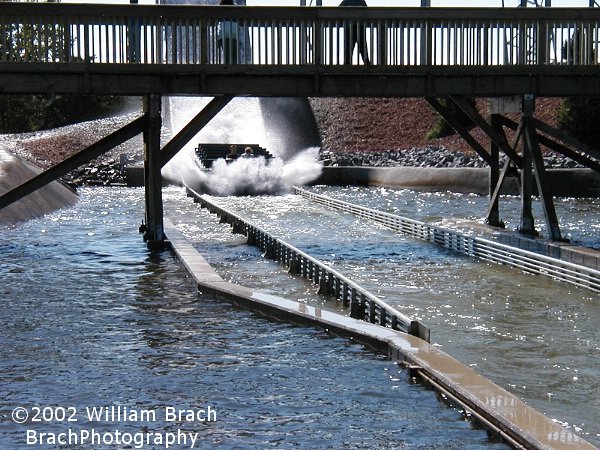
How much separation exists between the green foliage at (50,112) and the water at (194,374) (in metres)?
61.3

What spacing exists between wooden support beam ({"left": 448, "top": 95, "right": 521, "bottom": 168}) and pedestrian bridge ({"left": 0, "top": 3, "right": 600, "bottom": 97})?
32 centimetres

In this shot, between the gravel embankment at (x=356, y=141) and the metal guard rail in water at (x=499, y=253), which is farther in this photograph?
the gravel embankment at (x=356, y=141)

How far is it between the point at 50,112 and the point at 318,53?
58.6 m

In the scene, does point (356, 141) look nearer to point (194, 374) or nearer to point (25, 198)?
point (25, 198)

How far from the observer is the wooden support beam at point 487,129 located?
2305 cm

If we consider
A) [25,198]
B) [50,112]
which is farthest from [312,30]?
[50,112]

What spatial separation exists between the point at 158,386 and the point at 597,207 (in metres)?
26.9

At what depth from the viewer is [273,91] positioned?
22859 mm

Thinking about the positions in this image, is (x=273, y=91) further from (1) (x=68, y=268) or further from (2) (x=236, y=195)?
(2) (x=236, y=195)

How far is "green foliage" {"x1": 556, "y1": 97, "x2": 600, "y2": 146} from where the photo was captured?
46.7m

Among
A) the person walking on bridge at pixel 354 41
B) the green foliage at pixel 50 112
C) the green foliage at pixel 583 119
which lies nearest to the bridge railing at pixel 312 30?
the person walking on bridge at pixel 354 41

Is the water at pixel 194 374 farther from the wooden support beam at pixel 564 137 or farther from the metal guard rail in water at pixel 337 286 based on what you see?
the wooden support beam at pixel 564 137

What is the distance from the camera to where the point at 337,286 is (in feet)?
56.4

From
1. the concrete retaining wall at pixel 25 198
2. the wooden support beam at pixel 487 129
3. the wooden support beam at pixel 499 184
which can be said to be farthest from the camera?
the concrete retaining wall at pixel 25 198
